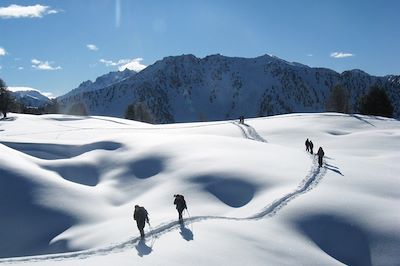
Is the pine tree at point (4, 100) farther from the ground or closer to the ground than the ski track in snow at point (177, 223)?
farther from the ground

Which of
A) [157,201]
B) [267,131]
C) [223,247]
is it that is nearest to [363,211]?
[223,247]

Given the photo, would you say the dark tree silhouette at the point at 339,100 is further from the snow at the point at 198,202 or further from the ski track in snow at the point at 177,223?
the ski track in snow at the point at 177,223

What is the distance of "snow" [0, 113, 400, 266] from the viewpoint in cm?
1766

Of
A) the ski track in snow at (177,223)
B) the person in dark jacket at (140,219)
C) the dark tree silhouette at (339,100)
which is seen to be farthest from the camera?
the dark tree silhouette at (339,100)

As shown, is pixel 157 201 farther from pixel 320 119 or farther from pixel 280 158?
pixel 320 119

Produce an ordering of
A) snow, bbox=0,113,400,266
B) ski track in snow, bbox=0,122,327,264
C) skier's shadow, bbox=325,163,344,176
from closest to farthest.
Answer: ski track in snow, bbox=0,122,327,264, snow, bbox=0,113,400,266, skier's shadow, bbox=325,163,344,176

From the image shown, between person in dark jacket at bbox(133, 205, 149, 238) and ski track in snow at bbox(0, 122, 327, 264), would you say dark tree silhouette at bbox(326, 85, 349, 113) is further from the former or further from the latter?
person in dark jacket at bbox(133, 205, 149, 238)

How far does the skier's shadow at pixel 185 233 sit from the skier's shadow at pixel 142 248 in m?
1.69

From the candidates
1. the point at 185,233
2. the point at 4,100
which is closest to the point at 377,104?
the point at 4,100

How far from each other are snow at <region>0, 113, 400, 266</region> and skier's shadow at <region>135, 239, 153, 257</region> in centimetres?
5

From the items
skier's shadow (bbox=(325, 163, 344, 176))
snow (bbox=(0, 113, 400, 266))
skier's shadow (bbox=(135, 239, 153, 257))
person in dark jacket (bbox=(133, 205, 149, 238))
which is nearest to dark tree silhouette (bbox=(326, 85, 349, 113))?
snow (bbox=(0, 113, 400, 266))

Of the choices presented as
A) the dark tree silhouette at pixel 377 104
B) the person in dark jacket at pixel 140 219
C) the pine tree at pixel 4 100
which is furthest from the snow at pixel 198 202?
the pine tree at pixel 4 100

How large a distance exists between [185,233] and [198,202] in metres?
7.60

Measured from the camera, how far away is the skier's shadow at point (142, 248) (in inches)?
652
